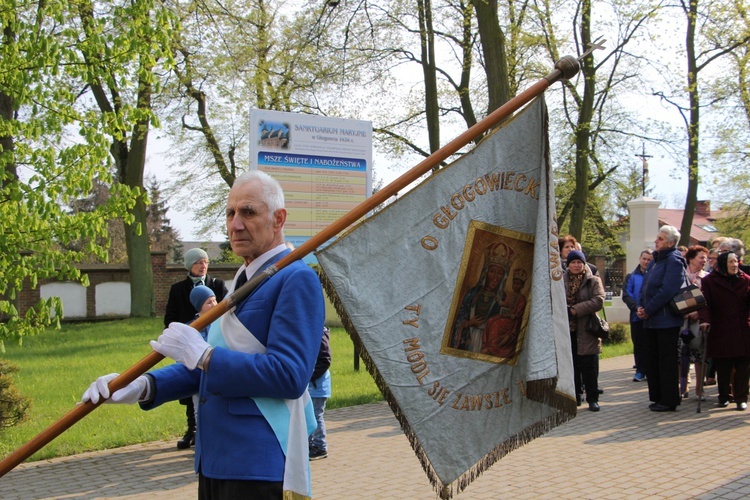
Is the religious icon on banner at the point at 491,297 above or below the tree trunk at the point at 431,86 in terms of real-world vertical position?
below

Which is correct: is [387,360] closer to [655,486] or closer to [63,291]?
[655,486]

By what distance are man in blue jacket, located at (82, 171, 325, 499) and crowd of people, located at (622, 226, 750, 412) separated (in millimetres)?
7313

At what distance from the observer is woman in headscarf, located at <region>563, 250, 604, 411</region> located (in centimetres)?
948

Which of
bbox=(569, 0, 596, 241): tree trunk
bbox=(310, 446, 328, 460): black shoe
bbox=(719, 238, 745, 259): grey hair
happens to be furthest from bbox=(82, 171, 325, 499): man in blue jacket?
bbox=(569, 0, 596, 241): tree trunk

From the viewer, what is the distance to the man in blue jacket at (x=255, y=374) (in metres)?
2.70

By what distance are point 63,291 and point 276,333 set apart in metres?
24.1

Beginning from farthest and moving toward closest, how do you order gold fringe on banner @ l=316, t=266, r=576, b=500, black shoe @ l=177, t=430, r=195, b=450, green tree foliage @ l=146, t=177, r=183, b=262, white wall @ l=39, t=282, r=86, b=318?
green tree foliage @ l=146, t=177, r=183, b=262
white wall @ l=39, t=282, r=86, b=318
black shoe @ l=177, t=430, r=195, b=450
gold fringe on banner @ l=316, t=266, r=576, b=500

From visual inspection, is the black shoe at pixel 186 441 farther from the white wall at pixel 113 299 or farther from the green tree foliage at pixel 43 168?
the white wall at pixel 113 299

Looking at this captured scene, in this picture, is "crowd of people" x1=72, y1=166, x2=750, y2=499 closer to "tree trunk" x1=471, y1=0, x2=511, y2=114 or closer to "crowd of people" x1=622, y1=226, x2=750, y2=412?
"crowd of people" x1=622, y1=226, x2=750, y2=412

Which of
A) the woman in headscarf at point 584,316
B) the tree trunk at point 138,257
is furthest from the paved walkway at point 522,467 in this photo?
the tree trunk at point 138,257

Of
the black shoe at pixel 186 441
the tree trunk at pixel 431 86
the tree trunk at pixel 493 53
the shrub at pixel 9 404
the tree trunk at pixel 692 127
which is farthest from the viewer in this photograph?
the tree trunk at pixel 692 127

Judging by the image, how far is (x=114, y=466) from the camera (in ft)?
23.7

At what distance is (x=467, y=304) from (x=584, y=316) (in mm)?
6317

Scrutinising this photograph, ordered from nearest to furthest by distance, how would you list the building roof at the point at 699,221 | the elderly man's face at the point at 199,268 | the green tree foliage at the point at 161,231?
the elderly man's face at the point at 199,268, the green tree foliage at the point at 161,231, the building roof at the point at 699,221
